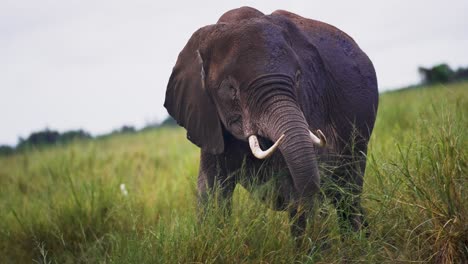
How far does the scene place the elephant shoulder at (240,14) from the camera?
4.85 metres

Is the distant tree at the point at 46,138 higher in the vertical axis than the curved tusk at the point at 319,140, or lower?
lower

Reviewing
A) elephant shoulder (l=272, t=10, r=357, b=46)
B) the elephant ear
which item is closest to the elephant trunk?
the elephant ear

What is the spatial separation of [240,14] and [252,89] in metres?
0.64

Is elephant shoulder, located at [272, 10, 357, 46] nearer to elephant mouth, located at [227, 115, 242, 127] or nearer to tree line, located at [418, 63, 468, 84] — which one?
elephant mouth, located at [227, 115, 242, 127]

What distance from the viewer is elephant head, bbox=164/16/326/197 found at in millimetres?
4277

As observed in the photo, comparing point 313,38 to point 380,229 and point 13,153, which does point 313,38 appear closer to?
point 380,229

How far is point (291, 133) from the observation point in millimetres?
4270

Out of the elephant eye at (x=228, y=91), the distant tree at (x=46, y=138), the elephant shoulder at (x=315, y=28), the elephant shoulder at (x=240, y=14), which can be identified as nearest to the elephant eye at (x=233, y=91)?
the elephant eye at (x=228, y=91)

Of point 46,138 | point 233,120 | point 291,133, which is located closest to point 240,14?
point 233,120

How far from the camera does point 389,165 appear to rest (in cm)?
470

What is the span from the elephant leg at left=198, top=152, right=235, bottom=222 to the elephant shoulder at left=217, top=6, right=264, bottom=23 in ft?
2.98

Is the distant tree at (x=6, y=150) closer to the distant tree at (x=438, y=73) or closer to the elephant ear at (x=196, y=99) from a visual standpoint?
the distant tree at (x=438, y=73)

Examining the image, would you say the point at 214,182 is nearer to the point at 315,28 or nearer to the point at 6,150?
the point at 315,28

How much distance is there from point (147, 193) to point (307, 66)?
313 cm
